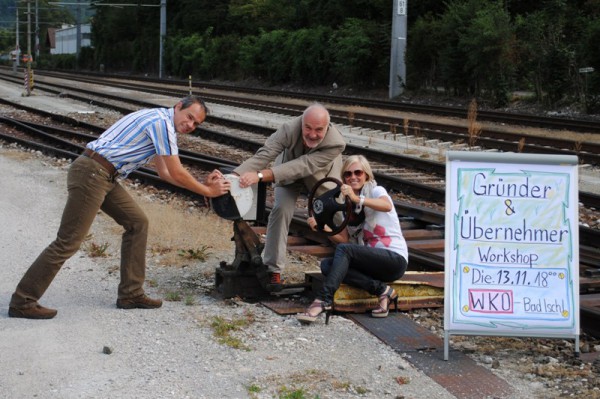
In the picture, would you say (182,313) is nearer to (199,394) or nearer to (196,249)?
(199,394)

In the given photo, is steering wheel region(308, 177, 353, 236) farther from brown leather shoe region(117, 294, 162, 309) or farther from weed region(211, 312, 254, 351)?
brown leather shoe region(117, 294, 162, 309)

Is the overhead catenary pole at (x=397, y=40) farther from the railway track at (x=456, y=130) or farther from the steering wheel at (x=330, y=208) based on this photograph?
the steering wheel at (x=330, y=208)

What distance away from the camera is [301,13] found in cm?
5972

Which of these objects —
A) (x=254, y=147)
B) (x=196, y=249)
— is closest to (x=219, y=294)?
(x=196, y=249)

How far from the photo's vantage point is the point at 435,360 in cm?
602

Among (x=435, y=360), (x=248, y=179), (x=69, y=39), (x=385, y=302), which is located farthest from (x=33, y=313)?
(x=69, y=39)

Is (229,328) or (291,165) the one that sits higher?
(291,165)

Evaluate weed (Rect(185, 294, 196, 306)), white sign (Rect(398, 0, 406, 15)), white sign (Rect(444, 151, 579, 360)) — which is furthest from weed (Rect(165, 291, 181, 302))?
white sign (Rect(398, 0, 406, 15))

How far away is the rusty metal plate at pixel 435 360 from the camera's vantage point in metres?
5.51

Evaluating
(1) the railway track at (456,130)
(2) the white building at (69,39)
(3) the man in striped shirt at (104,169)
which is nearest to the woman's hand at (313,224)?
(3) the man in striped shirt at (104,169)

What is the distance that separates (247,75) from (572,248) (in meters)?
54.7

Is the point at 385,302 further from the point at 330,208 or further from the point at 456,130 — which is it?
the point at 456,130

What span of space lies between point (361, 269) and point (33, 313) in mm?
2293

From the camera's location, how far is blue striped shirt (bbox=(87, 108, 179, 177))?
6.57m
